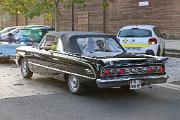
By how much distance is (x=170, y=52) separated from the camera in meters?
20.2

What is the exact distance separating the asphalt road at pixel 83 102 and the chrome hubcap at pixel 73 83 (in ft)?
0.55

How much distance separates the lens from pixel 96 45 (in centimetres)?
1005

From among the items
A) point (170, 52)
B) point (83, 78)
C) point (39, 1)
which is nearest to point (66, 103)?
point (83, 78)

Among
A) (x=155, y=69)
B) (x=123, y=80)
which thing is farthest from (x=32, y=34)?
(x=123, y=80)

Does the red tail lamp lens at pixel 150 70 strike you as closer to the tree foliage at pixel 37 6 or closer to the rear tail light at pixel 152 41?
the rear tail light at pixel 152 41

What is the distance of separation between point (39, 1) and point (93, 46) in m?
12.9

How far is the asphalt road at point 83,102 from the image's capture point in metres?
7.43

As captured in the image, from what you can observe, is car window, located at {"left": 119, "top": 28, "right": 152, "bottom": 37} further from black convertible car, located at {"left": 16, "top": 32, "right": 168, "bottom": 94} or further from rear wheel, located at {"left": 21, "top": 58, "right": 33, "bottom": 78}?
black convertible car, located at {"left": 16, "top": 32, "right": 168, "bottom": 94}

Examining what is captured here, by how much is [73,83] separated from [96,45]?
1.16 meters

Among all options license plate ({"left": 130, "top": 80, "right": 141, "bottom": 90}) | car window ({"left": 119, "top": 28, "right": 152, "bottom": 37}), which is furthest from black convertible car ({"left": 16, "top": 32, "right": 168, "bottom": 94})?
car window ({"left": 119, "top": 28, "right": 152, "bottom": 37})

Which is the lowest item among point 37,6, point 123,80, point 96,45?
point 123,80

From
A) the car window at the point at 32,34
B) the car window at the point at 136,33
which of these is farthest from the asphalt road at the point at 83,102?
the car window at the point at 32,34

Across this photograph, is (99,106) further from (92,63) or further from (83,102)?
(92,63)

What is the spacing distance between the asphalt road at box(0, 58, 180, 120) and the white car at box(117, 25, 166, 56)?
15.0ft
